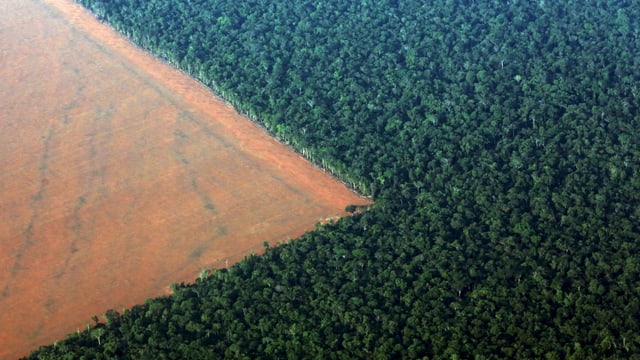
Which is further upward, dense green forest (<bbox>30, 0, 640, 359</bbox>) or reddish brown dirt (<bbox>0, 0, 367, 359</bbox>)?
dense green forest (<bbox>30, 0, 640, 359</bbox>)

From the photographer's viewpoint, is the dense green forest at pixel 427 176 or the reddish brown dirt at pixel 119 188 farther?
the reddish brown dirt at pixel 119 188

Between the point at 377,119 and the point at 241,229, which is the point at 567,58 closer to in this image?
the point at 377,119

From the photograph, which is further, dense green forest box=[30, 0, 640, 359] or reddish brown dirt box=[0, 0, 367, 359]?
reddish brown dirt box=[0, 0, 367, 359]

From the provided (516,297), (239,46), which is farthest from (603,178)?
(239,46)

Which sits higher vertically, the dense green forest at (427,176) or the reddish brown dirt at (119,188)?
the dense green forest at (427,176)
